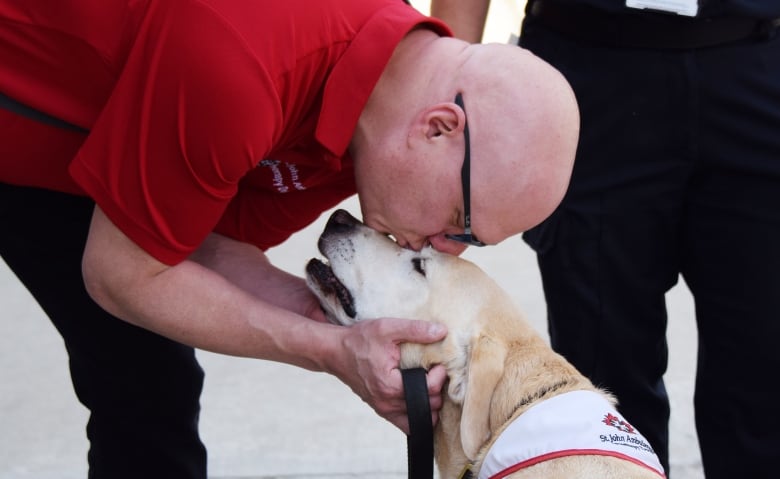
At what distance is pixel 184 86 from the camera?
1.74 metres

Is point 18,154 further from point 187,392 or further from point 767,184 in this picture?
point 767,184

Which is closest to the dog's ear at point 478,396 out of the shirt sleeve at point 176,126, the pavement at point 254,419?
the shirt sleeve at point 176,126

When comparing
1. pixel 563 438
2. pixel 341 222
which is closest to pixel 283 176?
pixel 341 222

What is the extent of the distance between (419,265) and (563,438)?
0.60 m

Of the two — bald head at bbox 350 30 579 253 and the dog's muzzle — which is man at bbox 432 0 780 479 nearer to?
bald head at bbox 350 30 579 253

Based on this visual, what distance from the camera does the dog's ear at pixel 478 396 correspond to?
2.19 metres

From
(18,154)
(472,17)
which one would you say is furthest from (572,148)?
(18,154)

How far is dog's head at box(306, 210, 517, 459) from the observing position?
2.33m

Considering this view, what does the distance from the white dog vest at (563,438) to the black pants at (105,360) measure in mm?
892

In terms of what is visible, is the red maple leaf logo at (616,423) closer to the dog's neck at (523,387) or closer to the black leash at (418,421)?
the dog's neck at (523,387)

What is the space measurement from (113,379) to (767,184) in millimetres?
1741

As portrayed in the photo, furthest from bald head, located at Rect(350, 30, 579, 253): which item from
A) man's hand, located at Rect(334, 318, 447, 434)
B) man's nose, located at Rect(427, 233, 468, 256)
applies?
man's hand, located at Rect(334, 318, 447, 434)

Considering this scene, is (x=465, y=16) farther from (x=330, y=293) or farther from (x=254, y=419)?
(x=254, y=419)

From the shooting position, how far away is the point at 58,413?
368cm
